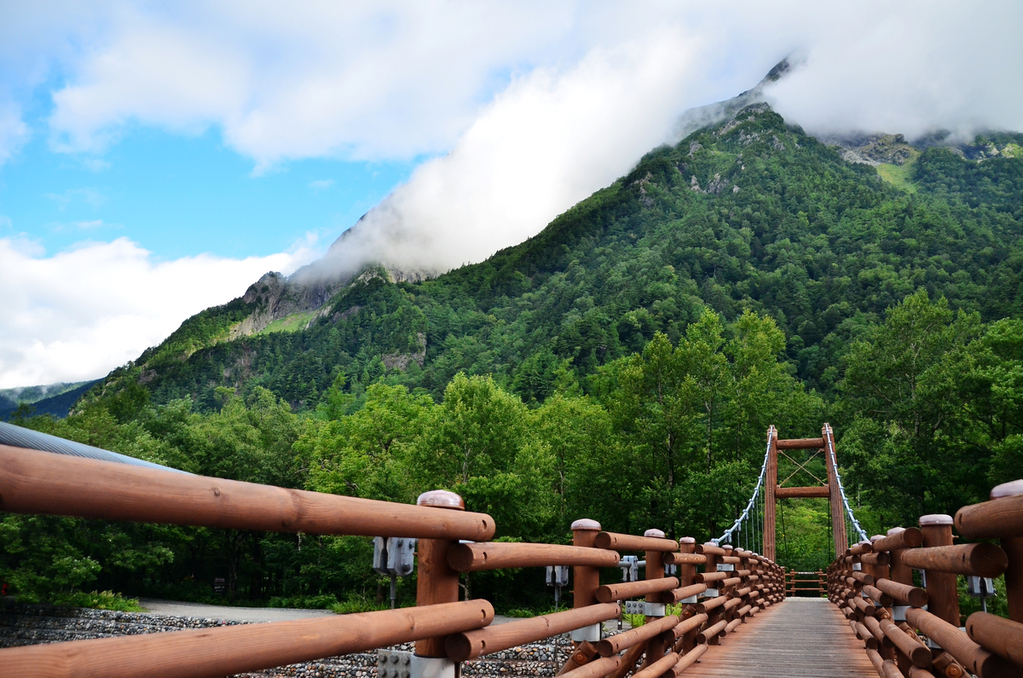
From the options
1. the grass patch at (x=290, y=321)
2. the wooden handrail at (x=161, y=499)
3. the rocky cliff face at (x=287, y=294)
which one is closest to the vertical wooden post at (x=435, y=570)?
the wooden handrail at (x=161, y=499)

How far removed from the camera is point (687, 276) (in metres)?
64.6

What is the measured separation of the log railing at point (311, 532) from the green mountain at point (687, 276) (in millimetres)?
45856

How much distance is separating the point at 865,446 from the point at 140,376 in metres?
90.7

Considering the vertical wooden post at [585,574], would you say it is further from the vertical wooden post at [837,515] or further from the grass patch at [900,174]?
the grass patch at [900,174]

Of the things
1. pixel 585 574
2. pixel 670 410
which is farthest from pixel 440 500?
pixel 670 410

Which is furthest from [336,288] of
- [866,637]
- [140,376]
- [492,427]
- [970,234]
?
[866,637]

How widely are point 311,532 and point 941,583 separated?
3.14 meters

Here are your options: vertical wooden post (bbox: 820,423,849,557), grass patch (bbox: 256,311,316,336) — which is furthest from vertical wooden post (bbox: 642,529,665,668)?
grass patch (bbox: 256,311,316,336)

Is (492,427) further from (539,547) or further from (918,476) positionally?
(539,547)

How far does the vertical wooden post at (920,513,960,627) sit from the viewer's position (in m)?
3.37

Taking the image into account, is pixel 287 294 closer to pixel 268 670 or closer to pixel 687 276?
pixel 687 276

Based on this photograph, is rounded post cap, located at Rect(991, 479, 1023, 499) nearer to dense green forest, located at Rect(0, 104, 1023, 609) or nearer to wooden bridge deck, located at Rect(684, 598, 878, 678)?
wooden bridge deck, located at Rect(684, 598, 878, 678)

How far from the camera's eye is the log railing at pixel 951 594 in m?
1.88

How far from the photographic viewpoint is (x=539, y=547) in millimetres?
2900
